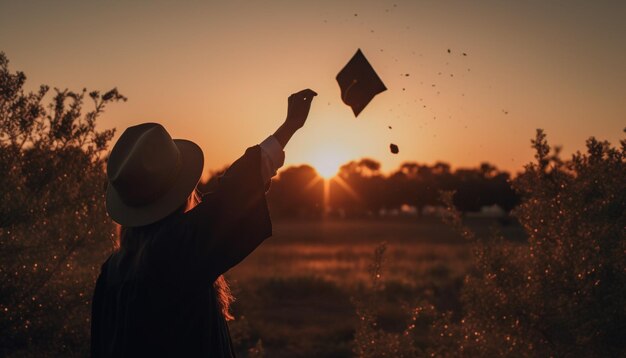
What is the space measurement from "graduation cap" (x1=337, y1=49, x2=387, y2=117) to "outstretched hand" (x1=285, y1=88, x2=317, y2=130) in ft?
2.84

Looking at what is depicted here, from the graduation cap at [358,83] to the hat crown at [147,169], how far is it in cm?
122

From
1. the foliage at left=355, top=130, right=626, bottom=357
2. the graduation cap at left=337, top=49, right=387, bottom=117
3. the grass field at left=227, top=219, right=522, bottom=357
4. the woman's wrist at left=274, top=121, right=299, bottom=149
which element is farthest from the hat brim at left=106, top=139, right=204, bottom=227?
the foliage at left=355, top=130, right=626, bottom=357

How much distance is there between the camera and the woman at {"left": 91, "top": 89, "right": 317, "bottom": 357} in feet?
8.40

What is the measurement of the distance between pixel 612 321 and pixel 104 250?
4376 mm

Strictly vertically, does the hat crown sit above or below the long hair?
above

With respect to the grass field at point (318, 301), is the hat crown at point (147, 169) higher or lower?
higher

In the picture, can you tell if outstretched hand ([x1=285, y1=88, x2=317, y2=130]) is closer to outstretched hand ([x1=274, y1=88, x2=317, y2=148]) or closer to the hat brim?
outstretched hand ([x1=274, y1=88, x2=317, y2=148])

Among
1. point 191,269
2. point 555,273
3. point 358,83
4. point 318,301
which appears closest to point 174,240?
point 191,269

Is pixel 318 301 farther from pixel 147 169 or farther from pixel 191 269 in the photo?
pixel 191 269

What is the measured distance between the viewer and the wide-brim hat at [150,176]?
2.77 metres

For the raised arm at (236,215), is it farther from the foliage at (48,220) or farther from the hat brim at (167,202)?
the foliage at (48,220)

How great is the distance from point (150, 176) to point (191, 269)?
0.47 m

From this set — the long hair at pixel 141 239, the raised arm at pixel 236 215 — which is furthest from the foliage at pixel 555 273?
the raised arm at pixel 236 215

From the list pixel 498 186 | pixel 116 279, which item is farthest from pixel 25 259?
pixel 498 186
